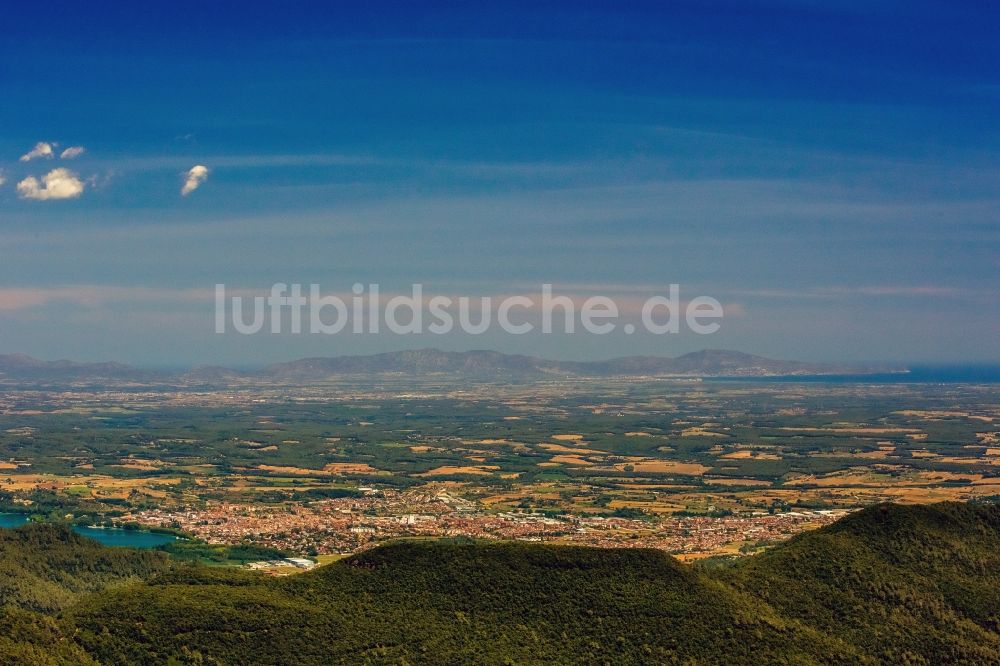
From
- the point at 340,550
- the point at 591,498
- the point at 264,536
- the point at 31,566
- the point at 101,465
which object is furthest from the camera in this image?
the point at 101,465

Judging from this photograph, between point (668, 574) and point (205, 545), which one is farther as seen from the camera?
point (205, 545)

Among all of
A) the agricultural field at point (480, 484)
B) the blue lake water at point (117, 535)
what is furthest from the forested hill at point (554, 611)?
the blue lake water at point (117, 535)

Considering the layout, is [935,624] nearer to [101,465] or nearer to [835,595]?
[835,595]

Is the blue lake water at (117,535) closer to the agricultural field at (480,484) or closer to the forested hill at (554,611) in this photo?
the agricultural field at (480,484)

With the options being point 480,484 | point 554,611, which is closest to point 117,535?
point 480,484

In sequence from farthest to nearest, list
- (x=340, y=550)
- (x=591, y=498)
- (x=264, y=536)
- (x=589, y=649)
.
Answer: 1. (x=591, y=498)
2. (x=264, y=536)
3. (x=340, y=550)
4. (x=589, y=649)

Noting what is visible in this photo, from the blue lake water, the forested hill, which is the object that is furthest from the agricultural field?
the forested hill

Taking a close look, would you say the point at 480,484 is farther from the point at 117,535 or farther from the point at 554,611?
the point at 554,611

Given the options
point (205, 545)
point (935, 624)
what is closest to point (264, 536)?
point (205, 545)
